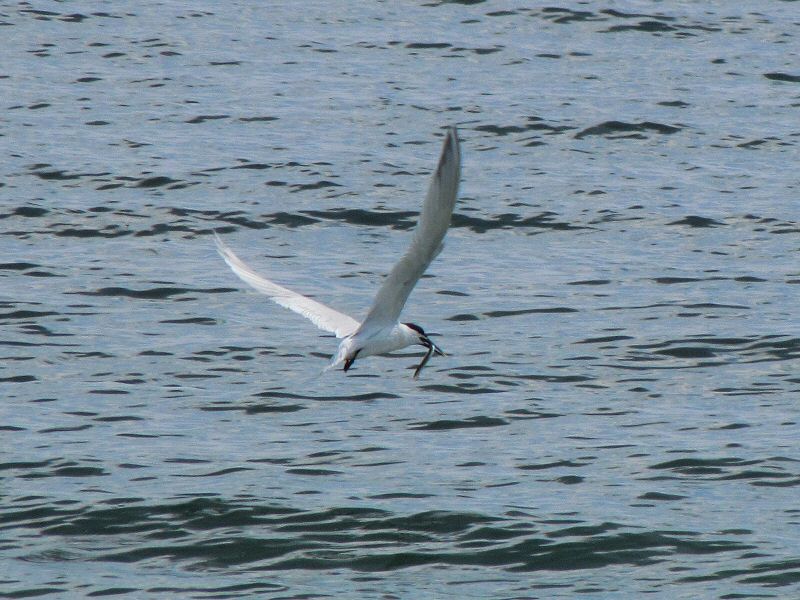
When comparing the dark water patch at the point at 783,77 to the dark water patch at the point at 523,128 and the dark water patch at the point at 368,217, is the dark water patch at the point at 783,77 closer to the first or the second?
the dark water patch at the point at 523,128

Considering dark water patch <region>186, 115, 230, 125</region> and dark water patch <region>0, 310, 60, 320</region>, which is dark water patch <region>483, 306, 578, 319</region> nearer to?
dark water patch <region>0, 310, 60, 320</region>

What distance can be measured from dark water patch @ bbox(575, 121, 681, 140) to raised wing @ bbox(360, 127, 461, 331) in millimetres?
10730

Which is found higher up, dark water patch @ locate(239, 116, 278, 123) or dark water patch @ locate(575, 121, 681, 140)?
dark water patch @ locate(239, 116, 278, 123)

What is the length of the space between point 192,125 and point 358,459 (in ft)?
33.7

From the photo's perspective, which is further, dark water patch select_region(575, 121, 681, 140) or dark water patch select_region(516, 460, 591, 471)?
dark water patch select_region(575, 121, 681, 140)

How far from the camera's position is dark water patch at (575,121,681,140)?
21.9m

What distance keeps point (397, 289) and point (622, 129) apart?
11.5 meters

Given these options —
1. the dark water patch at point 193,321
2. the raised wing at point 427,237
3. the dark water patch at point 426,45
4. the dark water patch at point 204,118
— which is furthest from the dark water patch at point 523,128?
the raised wing at point 427,237

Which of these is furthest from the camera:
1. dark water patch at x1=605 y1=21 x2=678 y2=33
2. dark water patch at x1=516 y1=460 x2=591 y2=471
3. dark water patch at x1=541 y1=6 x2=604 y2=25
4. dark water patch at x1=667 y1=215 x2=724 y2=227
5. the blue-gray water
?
dark water patch at x1=541 y1=6 x2=604 y2=25

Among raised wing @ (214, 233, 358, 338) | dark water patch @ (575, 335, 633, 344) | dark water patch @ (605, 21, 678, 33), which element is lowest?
dark water patch @ (575, 335, 633, 344)

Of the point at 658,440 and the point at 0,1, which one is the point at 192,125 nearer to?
the point at 0,1

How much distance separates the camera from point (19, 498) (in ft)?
39.8

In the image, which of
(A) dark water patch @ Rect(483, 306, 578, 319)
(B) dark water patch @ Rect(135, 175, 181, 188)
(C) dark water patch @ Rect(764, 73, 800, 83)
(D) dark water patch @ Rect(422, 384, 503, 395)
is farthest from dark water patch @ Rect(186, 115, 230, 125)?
(D) dark water patch @ Rect(422, 384, 503, 395)

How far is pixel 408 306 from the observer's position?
54.1ft
